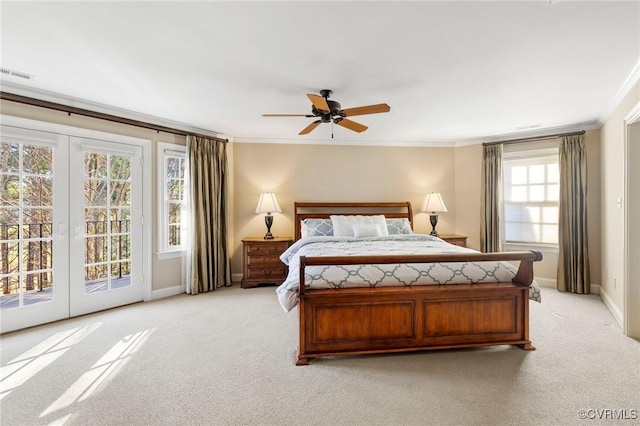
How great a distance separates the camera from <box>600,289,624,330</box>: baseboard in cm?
314

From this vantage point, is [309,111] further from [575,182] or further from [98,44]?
[575,182]

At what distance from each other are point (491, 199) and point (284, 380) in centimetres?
445

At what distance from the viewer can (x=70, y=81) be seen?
113 inches

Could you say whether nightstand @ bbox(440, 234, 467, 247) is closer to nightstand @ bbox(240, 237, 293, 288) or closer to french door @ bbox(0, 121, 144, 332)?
nightstand @ bbox(240, 237, 293, 288)

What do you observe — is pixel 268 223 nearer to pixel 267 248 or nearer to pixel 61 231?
pixel 267 248

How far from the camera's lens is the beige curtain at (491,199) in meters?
4.94

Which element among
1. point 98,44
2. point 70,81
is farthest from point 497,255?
point 70,81

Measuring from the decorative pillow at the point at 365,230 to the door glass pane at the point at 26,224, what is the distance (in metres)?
3.68

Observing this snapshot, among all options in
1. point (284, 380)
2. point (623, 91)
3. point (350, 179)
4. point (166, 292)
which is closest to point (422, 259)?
point (284, 380)

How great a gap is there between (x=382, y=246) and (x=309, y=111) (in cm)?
193

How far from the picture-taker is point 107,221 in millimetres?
3709

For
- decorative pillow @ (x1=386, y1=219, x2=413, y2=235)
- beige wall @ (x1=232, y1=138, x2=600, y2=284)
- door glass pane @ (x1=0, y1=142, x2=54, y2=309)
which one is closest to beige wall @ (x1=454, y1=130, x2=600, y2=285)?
beige wall @ (x1=232, y1=138, x2=600, y2=284)

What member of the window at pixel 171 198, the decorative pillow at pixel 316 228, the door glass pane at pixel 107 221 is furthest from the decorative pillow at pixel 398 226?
the door glass pane at pixel 107 221

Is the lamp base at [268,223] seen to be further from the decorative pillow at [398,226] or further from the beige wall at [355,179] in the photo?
the decorative pillow at [398,226]
